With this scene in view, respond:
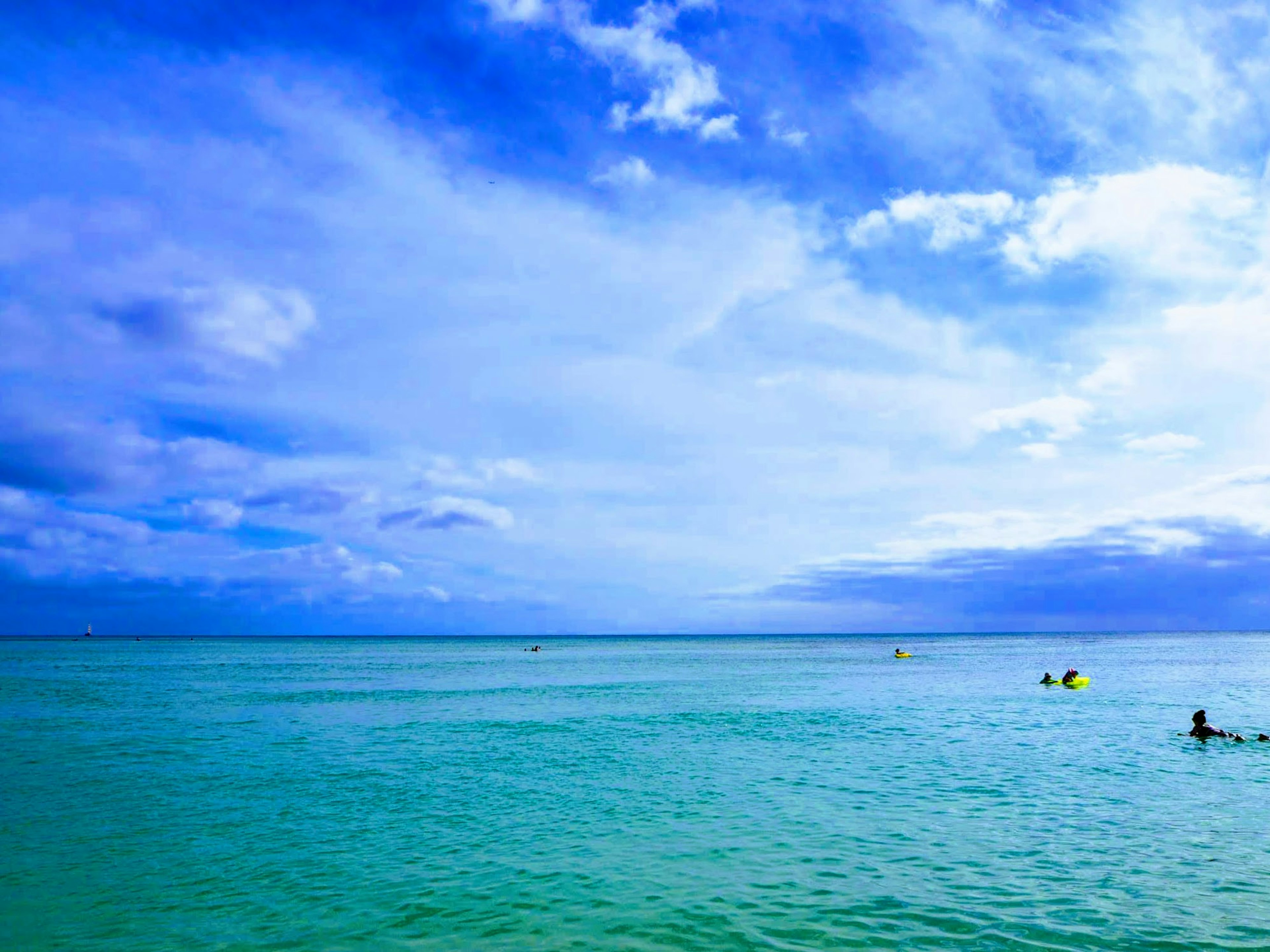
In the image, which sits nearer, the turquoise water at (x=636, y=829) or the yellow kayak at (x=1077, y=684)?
the turquoise water at (x=636, y=829)

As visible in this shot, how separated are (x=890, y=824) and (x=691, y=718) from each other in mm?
24313

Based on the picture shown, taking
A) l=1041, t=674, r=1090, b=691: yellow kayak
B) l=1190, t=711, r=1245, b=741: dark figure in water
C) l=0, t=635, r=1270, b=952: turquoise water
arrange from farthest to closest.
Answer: l=1041, t=674, r=1090, b=691: yellow kayak → l=1190, t=711, r=1245, b=741: dark figure in water → l=0, t=635, r=1270, b=952: turquoise water

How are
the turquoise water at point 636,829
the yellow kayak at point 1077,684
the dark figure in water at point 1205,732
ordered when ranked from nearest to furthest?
the turquoise water at point 636,829, the dark figure in water at point 1205,732, the yellow kayak at point 1077,684

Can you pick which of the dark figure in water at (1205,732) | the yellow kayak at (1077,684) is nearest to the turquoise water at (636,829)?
the dark figure in water at (1205,732)

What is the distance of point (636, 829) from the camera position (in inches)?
783

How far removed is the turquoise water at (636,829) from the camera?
13.7m

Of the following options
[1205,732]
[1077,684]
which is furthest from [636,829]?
[1077,684]

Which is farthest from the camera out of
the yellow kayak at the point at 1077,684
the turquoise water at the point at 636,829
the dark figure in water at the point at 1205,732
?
the yellow kayak at the point at 1077,684

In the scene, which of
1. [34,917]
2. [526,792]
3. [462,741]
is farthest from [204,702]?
[34,917]

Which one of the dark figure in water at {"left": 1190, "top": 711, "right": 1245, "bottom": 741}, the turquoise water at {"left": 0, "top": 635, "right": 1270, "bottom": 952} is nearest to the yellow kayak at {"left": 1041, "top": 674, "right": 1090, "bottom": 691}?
the turquoise water at {"left": 0, "top": 635, "right": 1270, "bottom": 952}

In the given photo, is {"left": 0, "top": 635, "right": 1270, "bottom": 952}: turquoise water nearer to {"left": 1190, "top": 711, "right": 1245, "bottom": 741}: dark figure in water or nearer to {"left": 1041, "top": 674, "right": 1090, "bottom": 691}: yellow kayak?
{"left": 1190, "top": 711, "right": 1245, "bottom": 741}: dark figure in water

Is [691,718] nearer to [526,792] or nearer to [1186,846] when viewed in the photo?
[526,792]

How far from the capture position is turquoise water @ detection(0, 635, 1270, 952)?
13.7 m

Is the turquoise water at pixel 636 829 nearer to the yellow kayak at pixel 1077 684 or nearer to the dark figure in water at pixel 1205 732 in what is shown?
the dark figure in water at pixel 1205 732
